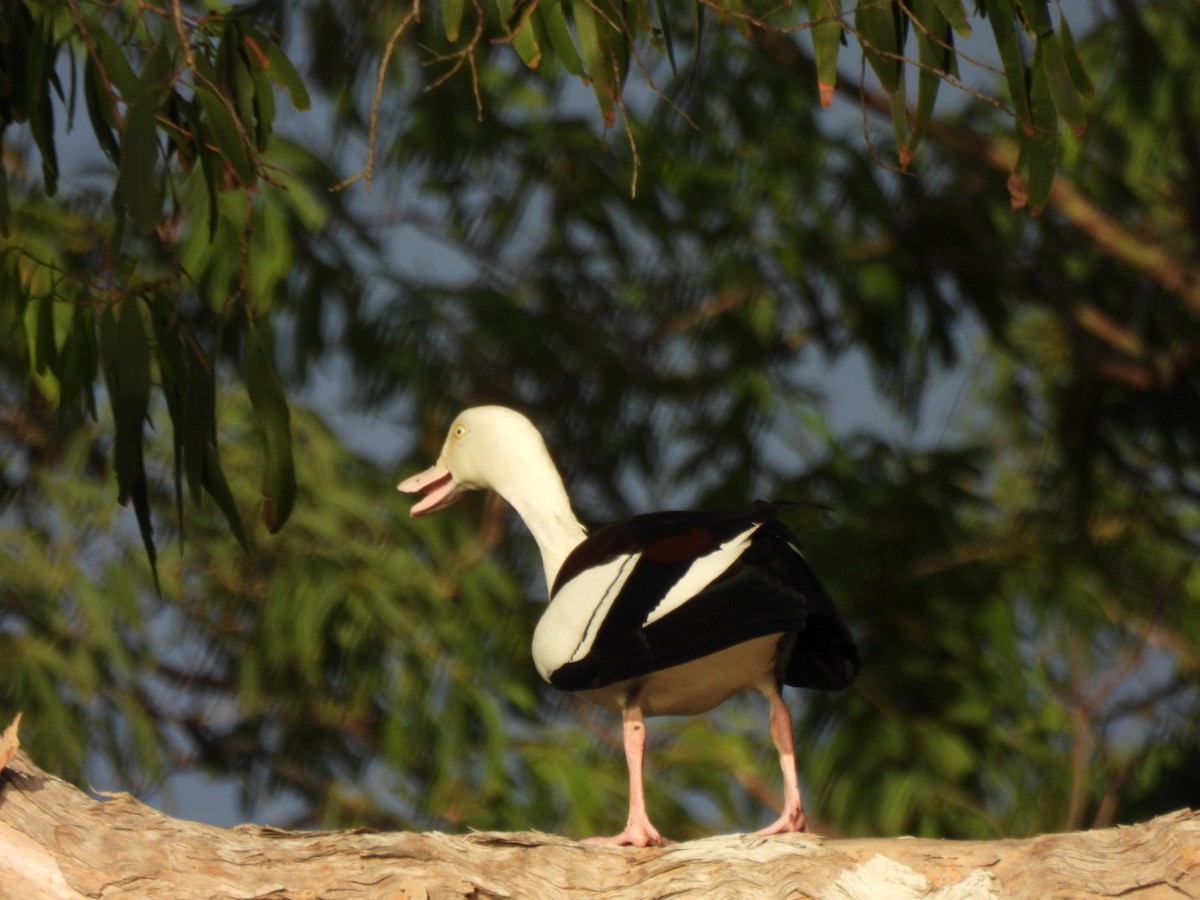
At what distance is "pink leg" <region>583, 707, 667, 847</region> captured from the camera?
242cm

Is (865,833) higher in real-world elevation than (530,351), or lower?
lower

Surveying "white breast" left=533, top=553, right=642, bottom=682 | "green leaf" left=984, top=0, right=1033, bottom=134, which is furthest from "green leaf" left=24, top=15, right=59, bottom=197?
"green leaf" left=984, top=0, right=1033, bottom=134

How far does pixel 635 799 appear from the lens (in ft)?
8.11

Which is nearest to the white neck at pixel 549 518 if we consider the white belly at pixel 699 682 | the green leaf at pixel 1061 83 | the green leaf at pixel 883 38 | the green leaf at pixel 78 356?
the white belly at pixel 699 682

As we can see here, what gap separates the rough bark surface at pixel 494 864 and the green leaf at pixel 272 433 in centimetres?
49

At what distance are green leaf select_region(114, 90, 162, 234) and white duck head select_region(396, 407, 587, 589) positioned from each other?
1.96ft

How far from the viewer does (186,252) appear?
406 centimetres

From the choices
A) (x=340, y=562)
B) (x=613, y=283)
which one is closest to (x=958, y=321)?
(x=613, y=283)

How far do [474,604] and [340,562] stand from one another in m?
0.32

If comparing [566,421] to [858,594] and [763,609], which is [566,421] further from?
[763,609]

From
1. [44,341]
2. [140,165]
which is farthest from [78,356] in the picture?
[140,165]

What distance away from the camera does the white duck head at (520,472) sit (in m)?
2.79

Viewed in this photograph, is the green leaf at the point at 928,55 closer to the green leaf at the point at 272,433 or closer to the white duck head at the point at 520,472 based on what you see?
the white duck head at the point at 520,472

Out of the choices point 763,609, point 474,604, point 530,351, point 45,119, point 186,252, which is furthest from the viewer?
point 530,351
